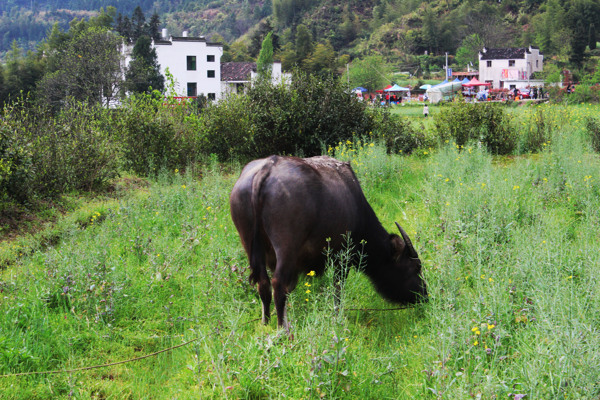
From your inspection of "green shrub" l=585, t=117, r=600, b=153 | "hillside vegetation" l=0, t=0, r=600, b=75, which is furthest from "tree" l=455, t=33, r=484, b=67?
"green shrub" l=585, t=117, r=600, b=153

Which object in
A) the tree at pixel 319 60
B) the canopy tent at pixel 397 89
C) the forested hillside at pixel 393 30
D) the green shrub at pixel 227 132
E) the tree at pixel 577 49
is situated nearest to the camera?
the green shrub at pixel 227 132

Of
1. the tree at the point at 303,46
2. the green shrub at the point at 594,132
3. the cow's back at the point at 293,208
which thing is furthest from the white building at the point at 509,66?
the cow's back at the point at 293,208

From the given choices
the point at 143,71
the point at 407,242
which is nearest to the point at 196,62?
the point at 143,71

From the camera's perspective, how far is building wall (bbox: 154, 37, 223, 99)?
5453 cm

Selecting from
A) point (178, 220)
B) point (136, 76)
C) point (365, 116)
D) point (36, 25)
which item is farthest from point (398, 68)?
point (36, 25)

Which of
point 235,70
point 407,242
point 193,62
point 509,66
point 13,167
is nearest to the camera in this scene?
point 407,242

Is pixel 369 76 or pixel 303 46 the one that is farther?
pixel 303 46

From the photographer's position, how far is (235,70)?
60.6m

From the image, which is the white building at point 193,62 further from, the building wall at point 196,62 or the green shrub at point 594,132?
the green shrub at point 594,132

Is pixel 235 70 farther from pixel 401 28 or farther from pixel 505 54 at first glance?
pixel 401 28

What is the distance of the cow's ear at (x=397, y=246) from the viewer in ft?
17.5

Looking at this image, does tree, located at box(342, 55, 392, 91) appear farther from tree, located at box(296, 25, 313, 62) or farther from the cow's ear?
Result: the cow's ear

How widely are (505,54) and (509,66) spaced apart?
7.92 ft

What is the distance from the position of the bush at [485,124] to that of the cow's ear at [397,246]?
343 inches
